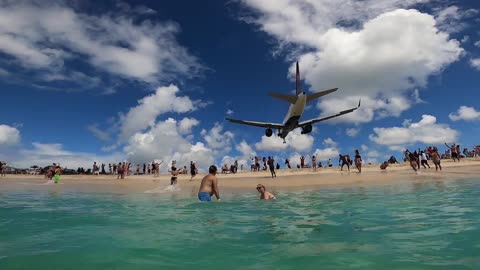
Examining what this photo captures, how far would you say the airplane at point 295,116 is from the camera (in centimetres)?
3641

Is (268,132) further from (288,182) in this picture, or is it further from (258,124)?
(288,182)

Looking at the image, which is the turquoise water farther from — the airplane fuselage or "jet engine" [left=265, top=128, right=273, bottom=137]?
"jet engine" [left=265, top=128, right=273, bottom=137]

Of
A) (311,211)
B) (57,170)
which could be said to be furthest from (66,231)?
(57,170)

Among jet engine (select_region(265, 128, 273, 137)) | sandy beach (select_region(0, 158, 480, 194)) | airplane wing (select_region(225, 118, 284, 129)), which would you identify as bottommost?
sandy beach (select_region(0, 158, 480, 194))

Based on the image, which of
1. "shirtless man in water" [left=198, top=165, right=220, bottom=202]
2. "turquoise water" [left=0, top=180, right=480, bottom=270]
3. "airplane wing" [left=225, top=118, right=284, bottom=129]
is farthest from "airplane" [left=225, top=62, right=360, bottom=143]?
"turquoise water" [left=0, top=180, right=480, bottom=270]

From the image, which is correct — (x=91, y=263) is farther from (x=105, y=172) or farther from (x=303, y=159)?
(x=105, y=172)

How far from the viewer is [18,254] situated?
626cm

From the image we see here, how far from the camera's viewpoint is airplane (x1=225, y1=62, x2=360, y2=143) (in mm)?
36406

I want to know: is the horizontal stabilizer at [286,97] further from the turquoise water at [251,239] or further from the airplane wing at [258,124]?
the turquoise water at [251,239]

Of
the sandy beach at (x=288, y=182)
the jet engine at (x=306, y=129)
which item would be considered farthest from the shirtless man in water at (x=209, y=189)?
the jet engine at (x=306, y=129)

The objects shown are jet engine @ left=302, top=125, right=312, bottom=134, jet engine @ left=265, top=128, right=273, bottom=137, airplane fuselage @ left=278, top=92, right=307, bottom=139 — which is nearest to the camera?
airplane fuselage @ left=278, top=92, right=307, bottom=139

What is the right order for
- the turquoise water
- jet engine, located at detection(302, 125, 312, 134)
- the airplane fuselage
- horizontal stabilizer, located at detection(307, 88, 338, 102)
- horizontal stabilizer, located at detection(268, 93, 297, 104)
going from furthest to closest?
jet engine, located at detection(302, 125, 312, 134) < horizontal stabilizer, located at detection(268, 93, 297, 104) < the airplane fuselage < horizontal stabilizer, located at detection(307, 88, 338, 102) < the turquoise water

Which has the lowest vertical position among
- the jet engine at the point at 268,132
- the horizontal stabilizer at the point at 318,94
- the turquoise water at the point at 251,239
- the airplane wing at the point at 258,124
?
the turquoise water at the point at 251,239

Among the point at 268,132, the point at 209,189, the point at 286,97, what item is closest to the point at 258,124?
the point at 268,132
